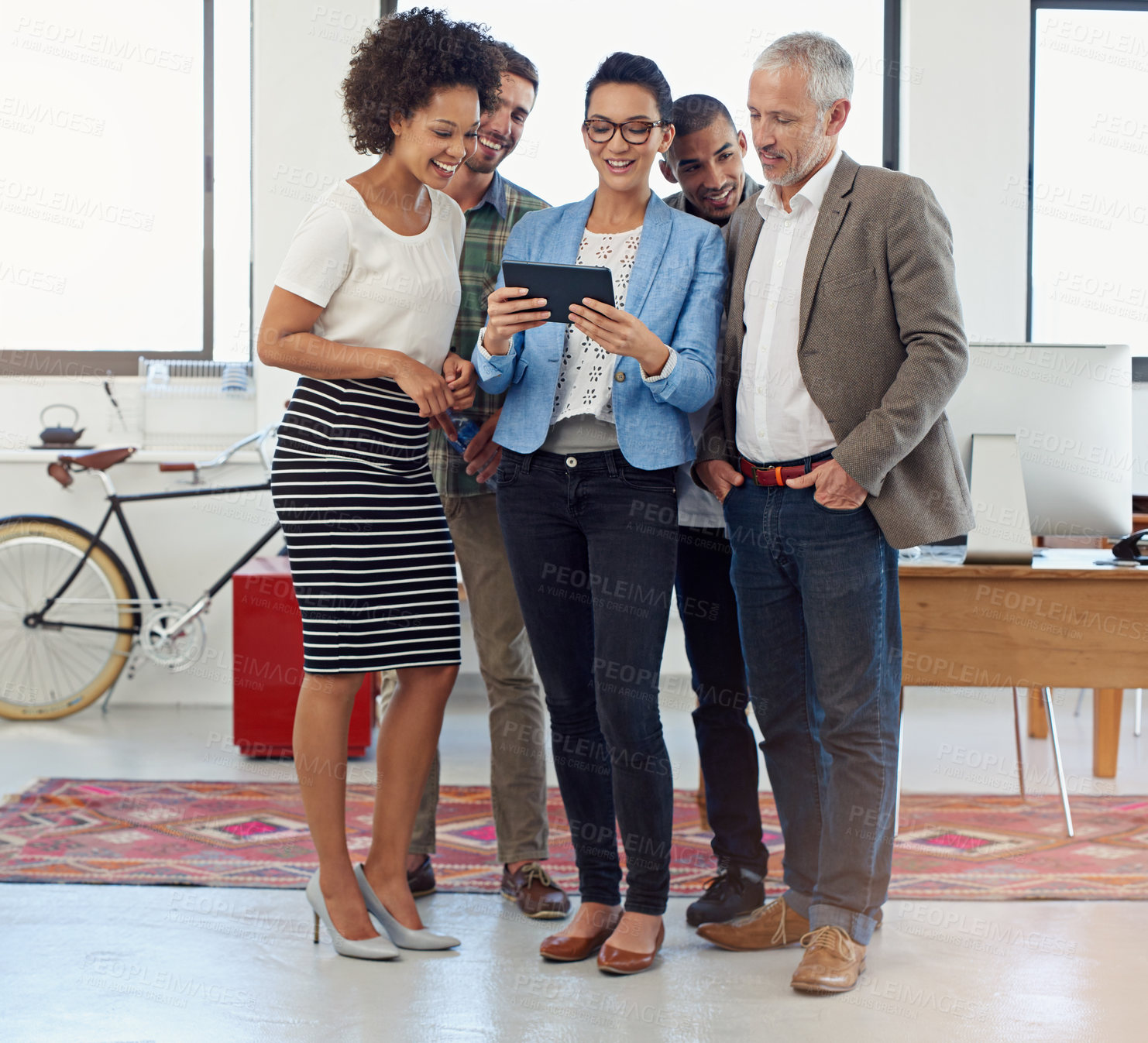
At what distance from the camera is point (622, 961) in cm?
189

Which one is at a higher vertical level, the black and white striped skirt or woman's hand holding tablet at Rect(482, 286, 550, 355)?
woman's hand holding tablet at Rect(482, 286, 550, 355)

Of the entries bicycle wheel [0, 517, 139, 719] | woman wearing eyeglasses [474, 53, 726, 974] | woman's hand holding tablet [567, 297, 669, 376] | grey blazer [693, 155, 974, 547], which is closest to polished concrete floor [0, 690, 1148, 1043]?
woman wearing eyeglasses [474, 53, 726, 974]

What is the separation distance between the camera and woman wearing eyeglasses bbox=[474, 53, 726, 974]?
1.85 m

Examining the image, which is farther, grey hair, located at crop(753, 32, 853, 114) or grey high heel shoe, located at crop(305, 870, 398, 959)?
grey high heel shoe, located at crop(305, 870, 398, 959)

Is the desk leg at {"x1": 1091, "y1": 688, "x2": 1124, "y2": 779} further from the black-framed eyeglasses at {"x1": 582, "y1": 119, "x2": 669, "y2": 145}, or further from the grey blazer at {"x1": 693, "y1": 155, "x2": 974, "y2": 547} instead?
the black-framed eyeglasses at {"x1": 582, "y1": 119, "x2": 669, "y2": 145}

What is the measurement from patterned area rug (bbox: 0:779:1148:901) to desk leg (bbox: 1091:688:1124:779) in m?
0.23

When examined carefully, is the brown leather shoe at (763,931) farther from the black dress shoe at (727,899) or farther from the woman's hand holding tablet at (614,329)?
the woman's hand holding tablet at (614,329)

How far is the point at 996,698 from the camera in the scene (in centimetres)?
430

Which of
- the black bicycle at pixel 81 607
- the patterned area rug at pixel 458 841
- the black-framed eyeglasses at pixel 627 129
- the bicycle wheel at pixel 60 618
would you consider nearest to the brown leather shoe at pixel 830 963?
the patterned area rug at pixel 458 841

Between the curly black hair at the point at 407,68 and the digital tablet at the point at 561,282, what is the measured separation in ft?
1.29

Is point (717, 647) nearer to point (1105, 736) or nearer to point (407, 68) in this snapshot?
point (407, 68)

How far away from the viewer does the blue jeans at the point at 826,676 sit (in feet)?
6.02

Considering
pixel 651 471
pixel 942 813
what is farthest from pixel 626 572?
pixel 942 813

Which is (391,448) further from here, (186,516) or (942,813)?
(186,516)
